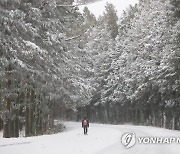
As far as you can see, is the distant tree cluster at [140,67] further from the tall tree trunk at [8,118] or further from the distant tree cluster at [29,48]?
the tall tree trunk at [8,118]

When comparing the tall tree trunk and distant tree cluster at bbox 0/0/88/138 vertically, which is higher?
distant tree cluster at bbox 0/0/88/138

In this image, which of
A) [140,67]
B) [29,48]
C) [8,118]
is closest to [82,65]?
[140,67]

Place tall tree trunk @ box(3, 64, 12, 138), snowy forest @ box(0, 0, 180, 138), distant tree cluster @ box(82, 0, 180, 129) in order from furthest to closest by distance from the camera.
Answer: distant tree cluster @ box(82, 0, 180, 129), tall tree trunk @ box(3, 64, 12, 138), snowy forest @ box(0, 0, 180, 138)

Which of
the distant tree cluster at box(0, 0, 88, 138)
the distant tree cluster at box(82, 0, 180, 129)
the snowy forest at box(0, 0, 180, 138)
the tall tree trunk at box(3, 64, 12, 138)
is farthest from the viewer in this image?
the distant tree cluster at box(82, 0, 180, 129)

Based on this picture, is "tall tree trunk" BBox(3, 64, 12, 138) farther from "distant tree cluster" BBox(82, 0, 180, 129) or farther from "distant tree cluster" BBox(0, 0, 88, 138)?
"distant tree cluster" BBox(82, 0, 180, 129)

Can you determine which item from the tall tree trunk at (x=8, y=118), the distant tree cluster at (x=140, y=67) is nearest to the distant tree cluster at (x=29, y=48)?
the tall tree trunk at (x=8, y=118)

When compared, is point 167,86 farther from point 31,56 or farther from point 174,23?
point 31,56

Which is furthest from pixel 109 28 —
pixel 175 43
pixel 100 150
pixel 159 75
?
pixel 100 150

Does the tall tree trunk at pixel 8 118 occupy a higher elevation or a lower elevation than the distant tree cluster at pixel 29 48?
lower

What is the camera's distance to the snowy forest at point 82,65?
21453 millimetres

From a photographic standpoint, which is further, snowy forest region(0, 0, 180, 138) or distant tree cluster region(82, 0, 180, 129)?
distant tree cluster region(82, 0, 180, 129)

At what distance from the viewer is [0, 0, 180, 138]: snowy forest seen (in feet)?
70.4

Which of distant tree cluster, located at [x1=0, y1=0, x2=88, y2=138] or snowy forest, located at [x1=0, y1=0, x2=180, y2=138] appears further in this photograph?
snowy forest, located at [x1=0, y1=0, x2=180, y2=138]

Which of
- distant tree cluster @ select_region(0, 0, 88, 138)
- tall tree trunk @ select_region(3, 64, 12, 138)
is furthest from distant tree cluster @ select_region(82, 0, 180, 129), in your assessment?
tall tree trunk @ select_region(3, 64, 12, 138)
